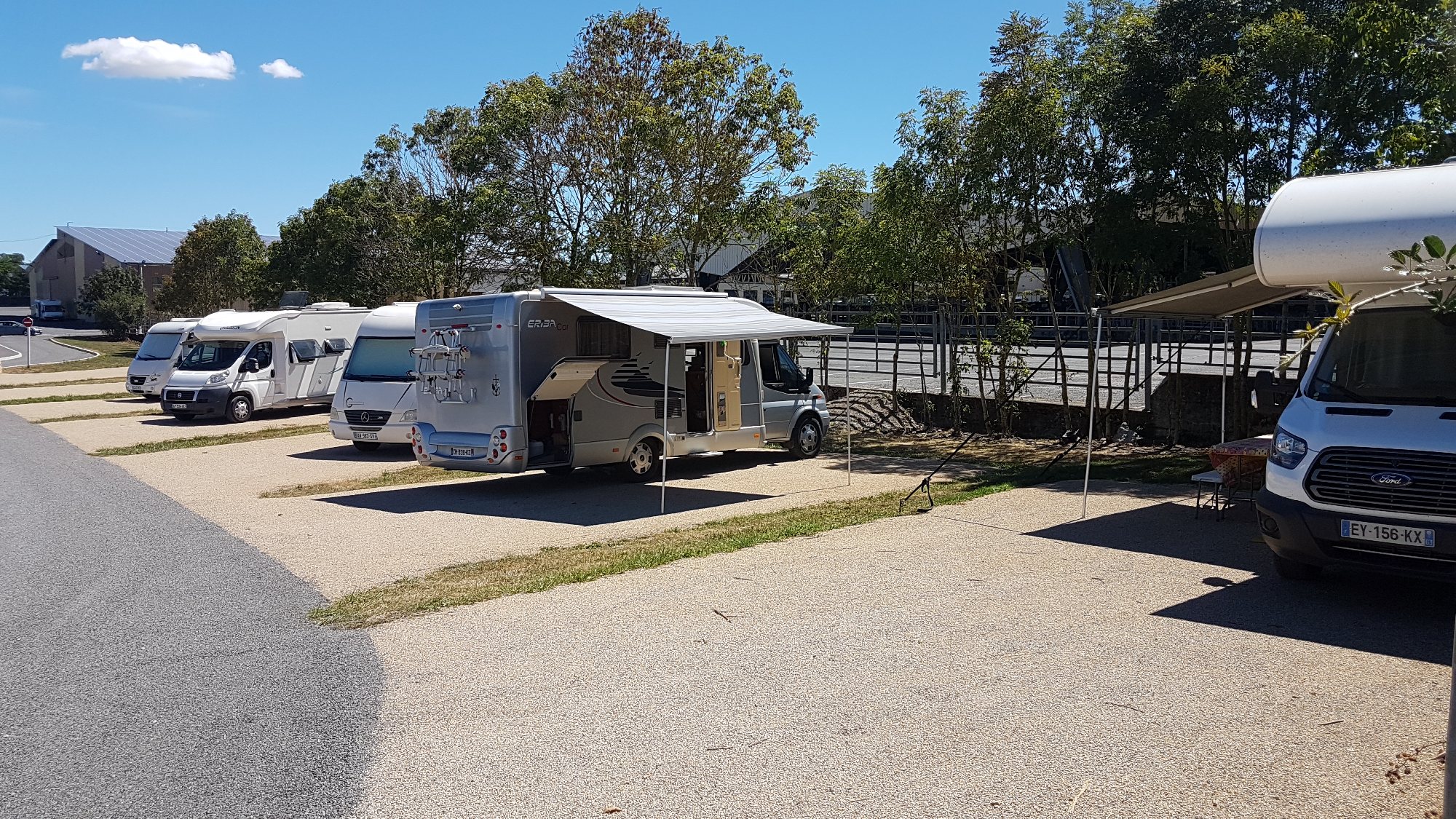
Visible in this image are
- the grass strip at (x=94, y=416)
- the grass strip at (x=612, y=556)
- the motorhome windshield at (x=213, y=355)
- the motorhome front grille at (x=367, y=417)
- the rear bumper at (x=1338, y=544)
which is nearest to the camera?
the rear bumper at (x=1338, y=544)

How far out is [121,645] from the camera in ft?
23.3

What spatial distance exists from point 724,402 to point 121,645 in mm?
8479

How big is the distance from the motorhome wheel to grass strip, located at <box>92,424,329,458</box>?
919cm

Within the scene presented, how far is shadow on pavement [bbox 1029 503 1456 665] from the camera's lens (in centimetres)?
673

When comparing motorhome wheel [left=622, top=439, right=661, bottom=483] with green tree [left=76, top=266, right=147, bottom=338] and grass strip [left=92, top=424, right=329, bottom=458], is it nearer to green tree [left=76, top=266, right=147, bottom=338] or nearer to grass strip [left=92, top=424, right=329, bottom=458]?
grass strip [left=92, top=424, right=329, bottom=458]

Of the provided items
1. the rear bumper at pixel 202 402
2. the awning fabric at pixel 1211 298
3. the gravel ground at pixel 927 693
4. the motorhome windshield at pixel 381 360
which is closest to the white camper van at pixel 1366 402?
the gravel ground at pixel 927 693

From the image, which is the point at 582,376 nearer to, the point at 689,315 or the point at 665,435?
the point at 689,315

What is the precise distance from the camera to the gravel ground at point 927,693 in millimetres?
4660

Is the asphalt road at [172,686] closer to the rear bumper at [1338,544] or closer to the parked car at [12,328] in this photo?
the rear bumper at [1338,544]

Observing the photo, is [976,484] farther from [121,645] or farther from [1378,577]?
[121,645]

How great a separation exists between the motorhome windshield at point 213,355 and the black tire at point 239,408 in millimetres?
→ 739

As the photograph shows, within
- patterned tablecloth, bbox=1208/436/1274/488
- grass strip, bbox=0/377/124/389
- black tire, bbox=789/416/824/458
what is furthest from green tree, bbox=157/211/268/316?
patterned tablecloth, bbox=1208/436/1274/488

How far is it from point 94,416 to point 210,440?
787 centimetres

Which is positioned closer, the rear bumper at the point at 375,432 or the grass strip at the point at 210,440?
the rear bumper at the point at 375,432
